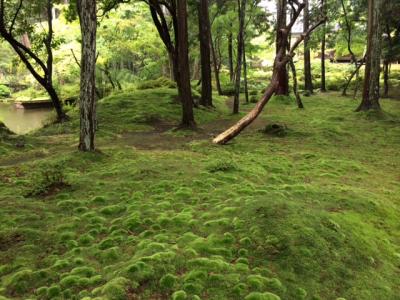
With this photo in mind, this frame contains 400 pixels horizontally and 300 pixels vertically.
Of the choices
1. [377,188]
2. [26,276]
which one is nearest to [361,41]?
[377,188]

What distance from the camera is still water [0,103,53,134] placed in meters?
28.4

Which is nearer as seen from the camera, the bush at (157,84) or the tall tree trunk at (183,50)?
the tall tree trunk at (183,50)

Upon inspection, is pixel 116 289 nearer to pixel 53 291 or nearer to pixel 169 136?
pixel 53 291

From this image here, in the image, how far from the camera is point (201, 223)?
20.3ft

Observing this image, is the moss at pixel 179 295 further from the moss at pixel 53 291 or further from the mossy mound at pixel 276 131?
the mossy mound at pixel 276 131

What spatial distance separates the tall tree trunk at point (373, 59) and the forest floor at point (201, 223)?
586 cm

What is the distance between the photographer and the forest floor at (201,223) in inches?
181

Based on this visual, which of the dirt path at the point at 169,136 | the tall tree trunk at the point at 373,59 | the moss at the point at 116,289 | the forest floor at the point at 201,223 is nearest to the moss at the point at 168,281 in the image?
the forest floor at the point at 201,223

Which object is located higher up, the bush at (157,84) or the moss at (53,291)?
the bush at (157,84)

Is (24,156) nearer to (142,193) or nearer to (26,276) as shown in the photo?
(142,193)

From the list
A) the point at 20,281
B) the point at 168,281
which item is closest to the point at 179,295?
the point at 168,281

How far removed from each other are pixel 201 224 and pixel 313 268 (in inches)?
75.3

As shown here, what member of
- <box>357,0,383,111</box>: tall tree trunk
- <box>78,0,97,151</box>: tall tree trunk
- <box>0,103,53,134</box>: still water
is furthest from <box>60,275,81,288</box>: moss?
<box>0,103,53,134</box>: still water

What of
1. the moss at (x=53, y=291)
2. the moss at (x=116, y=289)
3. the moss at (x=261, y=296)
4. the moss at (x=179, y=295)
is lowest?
the moss at (x=261, y=296)
